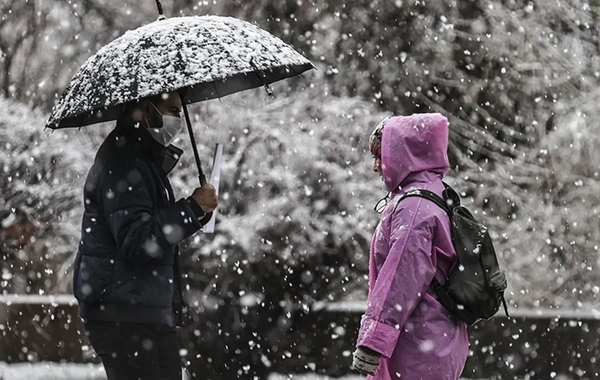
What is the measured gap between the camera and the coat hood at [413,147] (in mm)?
3152

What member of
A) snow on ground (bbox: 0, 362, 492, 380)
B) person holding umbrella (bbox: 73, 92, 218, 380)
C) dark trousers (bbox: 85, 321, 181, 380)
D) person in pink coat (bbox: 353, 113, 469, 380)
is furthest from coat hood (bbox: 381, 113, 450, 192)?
snow on ground (bbox: 0, 362, 492, 380)

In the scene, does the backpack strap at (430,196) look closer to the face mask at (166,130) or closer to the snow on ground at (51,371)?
the face mask at (166,130)

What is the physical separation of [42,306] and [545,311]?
12.6 feet

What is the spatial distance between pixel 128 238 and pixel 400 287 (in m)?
0.94

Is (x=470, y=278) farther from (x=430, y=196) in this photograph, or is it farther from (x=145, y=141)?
(x=145, y=141)

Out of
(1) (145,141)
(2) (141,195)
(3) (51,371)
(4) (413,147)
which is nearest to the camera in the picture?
(4) (413,147)

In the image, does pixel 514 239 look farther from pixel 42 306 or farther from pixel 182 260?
pixel 42 306

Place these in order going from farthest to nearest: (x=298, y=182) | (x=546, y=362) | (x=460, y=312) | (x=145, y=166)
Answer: (x=546, y=362) < (x=298, y=182) < (x=145, y=166) < (x=460, y=312)

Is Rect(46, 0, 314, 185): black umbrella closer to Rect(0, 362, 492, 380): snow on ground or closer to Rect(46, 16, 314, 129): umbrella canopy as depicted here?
Rect(46, 16, 314, 129): umbrella canopy

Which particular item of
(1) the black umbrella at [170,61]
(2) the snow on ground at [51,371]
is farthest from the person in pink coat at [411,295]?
(2) the snow on ground at [51,371]

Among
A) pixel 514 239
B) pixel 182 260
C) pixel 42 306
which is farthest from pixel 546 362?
pixel 42 306

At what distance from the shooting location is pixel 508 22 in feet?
22.0

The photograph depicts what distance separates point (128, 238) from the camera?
10.4 ft

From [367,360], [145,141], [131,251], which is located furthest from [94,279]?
[367,360]
